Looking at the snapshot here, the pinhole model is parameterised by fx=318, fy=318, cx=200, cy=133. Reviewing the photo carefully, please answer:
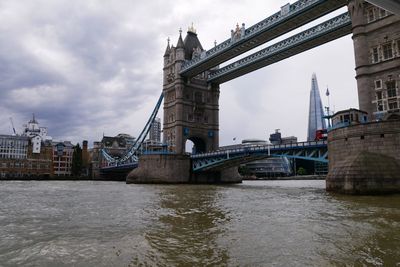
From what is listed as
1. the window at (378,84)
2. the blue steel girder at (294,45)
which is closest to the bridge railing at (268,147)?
the window at (378,84)

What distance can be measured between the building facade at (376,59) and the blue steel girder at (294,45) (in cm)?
753

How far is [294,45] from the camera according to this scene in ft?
153

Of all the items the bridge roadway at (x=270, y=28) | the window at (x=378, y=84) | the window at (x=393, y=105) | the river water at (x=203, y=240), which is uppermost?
the bridge roadway at (x=270, y=28)

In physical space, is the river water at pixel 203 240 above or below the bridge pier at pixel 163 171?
below

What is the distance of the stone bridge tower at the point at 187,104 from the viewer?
64000mm

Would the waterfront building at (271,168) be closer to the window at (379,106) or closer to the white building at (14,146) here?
the white building at (14,146)

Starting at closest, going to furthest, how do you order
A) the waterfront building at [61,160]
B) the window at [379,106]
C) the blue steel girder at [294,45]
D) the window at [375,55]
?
the window at [379,106], the window at [375,55], the blue steel girder at [294,45], the waterfront building at [61,160]

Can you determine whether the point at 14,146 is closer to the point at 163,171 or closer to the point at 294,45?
the point at 163,171

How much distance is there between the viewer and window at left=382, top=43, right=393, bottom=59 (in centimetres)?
3026

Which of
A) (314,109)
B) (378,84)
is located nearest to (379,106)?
(378,84)

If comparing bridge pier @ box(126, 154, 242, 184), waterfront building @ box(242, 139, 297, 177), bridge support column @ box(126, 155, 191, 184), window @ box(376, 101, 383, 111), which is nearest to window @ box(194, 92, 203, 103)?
bridge pier @ box(126, 154, 242, 184)

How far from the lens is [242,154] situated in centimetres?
4847

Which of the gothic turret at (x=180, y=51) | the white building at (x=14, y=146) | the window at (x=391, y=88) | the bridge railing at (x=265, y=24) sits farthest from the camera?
the white building at (x=14, y=146)

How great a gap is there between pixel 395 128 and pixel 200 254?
75.3 feet
